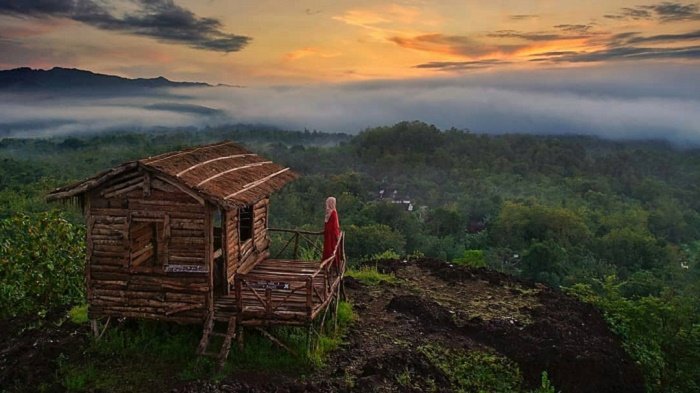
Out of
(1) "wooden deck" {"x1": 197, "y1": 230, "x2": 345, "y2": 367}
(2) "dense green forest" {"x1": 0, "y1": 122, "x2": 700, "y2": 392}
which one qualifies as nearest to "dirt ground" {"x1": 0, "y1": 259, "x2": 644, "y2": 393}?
(1) "wooden deck" {"x1": 197, "y1": 230, "x2": 345, "y2": 367}

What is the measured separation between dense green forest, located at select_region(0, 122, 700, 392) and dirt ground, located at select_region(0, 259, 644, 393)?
1563mm

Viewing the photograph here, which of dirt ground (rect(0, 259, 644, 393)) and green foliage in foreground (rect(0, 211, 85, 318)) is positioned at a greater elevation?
green foliage in foreground (rect(0, 211, 85, 318))

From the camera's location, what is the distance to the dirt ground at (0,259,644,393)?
1195 centimetres

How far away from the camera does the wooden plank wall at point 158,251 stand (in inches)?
472

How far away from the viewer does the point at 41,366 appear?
480 inches

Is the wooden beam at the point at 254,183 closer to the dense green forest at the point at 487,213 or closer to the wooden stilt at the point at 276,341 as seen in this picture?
the wooden stilt at the point at 276,341

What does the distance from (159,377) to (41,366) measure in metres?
2.62

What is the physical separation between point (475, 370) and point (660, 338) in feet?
22.3

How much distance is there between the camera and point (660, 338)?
17125 mm

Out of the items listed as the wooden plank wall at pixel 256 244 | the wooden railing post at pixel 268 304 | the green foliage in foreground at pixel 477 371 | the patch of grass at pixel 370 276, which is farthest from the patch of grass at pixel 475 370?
the patch of grass at pixel 370 276

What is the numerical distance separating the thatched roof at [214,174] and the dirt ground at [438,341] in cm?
343

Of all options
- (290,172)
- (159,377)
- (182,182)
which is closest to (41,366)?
(159,377)

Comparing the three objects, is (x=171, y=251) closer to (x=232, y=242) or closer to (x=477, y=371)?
(x=232, y=242)

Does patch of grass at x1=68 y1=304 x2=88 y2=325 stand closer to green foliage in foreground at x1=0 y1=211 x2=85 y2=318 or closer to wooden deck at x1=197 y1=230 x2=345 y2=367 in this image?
green foliage in foreground at x1=0 y1=211 x2=85 y2=318
